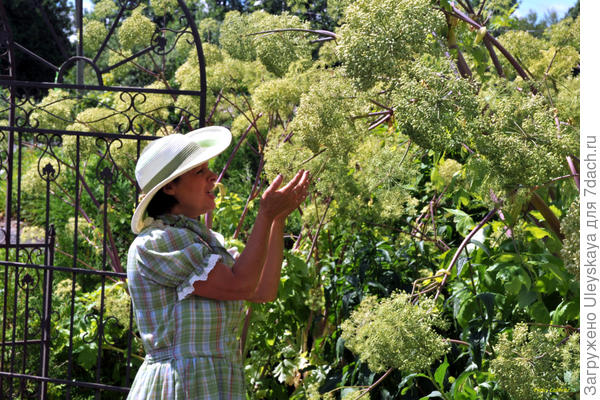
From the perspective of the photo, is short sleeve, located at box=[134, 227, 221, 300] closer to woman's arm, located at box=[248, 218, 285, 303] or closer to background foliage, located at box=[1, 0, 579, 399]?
woman's arm, located at box=[248, 218, 285, 303]

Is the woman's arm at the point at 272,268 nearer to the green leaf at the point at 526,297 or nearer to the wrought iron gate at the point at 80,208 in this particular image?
the green leaf at the point at 526,297

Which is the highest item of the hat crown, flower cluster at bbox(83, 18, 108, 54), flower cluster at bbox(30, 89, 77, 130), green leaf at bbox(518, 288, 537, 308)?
flower cluster at bbox(83, 18, 108, 54)

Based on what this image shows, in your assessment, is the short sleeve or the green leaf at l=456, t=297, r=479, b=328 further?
the green leaf at l=456, t=297, r=479, b=328

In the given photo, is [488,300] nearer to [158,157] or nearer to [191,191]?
[191,191]

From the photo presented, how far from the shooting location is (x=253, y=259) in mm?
1812

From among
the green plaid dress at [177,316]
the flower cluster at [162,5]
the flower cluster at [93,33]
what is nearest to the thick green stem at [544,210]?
the green plaid dress at [177,316]

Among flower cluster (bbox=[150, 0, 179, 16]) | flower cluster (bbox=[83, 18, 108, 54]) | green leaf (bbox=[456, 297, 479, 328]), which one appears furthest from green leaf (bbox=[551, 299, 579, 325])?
flower cluster (bbox=[83, 18, 108, 54])

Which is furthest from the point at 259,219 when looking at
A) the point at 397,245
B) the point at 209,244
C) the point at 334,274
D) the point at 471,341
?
the point at 334,274

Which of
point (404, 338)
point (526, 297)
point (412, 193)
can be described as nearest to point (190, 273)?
point (404, 338)

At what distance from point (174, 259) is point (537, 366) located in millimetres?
928

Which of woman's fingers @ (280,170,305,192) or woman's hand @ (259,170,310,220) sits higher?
woman's fingers @ (280,170,305,192)

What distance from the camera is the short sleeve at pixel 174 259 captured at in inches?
73.4

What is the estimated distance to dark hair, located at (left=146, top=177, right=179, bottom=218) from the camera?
2023mm

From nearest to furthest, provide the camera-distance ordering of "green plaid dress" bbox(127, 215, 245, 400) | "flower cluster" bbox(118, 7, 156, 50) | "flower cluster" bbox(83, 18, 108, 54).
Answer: "green plaid dress" bbox(127, 215, 245, 400) → "flower cluster" bbox(118, 7, 156, 50) → "flower cluster" bbox(83, 18, 108, 54)
